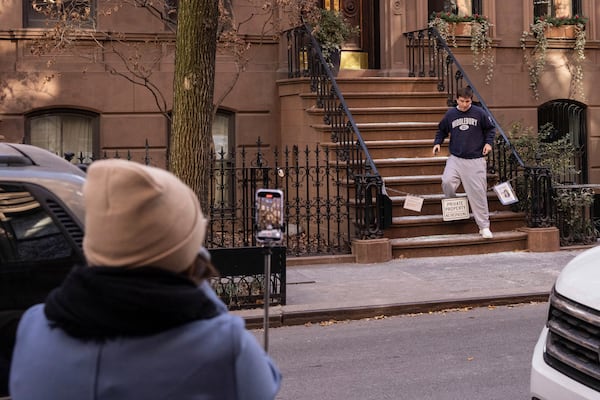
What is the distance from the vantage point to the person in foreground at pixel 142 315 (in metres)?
1.82

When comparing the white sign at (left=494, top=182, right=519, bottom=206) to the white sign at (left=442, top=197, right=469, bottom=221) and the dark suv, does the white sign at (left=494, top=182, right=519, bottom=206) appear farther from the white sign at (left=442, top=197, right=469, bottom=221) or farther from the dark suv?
the dark suv

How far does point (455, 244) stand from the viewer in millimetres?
11922

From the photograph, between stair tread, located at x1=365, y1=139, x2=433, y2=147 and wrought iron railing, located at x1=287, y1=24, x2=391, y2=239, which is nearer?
wrought iron railing, located at x1=287, y1=24, x2=391, y2=239

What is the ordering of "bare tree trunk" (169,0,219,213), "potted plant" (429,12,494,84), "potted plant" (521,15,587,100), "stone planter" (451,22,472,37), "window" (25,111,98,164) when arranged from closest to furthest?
"bare tree trunk" (169,0,219,213)
"window" (25,111,98,164)
"potted plant" (429,12,494,84)
"stone planter" (451,22,472,37)
"potted plant" (521,15,587,100)

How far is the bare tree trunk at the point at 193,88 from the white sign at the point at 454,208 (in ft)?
16.0

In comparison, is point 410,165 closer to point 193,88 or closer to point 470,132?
point 470,132

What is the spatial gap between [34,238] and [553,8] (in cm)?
1592

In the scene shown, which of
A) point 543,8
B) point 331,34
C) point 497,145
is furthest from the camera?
point 543,8

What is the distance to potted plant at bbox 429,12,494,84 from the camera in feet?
52.8

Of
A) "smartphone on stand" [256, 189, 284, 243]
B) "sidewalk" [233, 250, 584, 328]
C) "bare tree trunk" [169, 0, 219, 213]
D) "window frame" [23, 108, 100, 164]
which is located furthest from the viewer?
"window frame" [23, 108, 100, 164]

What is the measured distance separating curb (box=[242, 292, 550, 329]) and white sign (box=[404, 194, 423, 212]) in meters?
2.79

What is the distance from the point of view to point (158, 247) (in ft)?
6.02

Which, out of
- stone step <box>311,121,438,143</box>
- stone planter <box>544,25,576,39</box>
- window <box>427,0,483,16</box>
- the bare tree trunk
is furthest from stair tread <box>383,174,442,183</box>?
stone planter <box>544,25,576,39</box>

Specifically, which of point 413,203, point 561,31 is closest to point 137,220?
point 413,203
